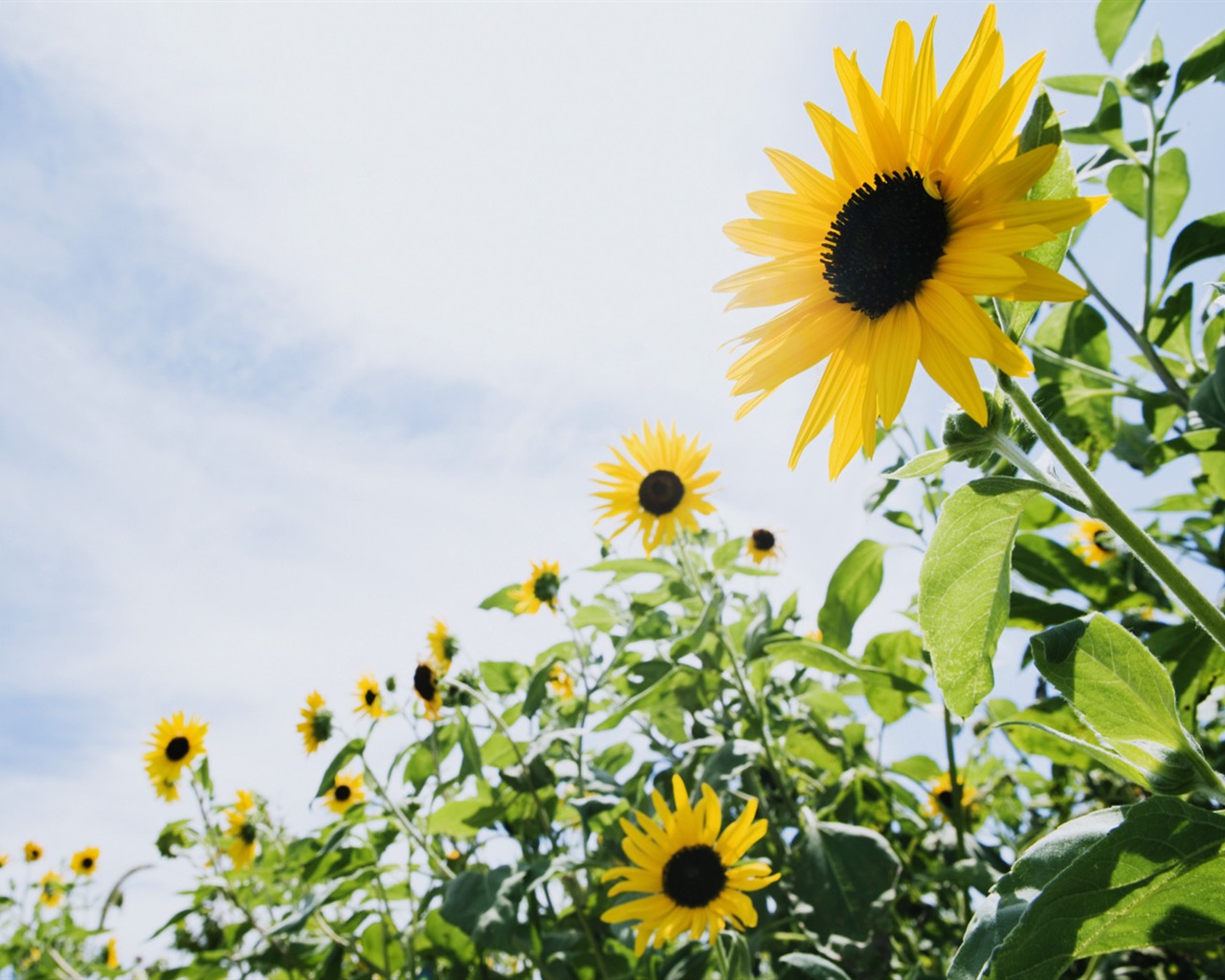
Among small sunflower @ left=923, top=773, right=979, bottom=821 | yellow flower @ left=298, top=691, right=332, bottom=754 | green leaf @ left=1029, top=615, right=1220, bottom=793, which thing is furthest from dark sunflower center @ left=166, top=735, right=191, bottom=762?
green leaf @ left=1029, top=615, right=1220, bottom=793

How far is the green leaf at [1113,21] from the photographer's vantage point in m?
1.67

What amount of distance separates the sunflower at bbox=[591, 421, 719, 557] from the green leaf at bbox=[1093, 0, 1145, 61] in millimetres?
1509

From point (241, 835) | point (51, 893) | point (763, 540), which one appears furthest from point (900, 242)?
point (51, 893)

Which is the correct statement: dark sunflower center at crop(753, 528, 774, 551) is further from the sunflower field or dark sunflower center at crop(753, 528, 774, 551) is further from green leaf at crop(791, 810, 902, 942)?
green leaf at crop(791, 810, 902, 942)

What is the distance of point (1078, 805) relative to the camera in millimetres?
2303

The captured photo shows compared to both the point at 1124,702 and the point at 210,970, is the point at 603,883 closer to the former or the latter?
the point at 210,970

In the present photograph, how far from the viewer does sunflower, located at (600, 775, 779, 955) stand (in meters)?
1.86

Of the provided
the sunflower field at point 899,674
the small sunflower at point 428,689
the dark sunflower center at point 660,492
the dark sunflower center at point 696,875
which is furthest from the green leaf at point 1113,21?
the small sunflower at point 428,689

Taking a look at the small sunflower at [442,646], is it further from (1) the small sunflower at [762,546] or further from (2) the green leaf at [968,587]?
(2) the green leaf at [968,587]

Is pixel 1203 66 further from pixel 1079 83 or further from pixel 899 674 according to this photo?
pixel 899 674

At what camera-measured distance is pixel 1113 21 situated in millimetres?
1698

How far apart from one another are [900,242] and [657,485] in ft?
6.33

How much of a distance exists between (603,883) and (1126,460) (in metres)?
1.64

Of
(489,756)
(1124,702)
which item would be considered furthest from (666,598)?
(1124,702)
